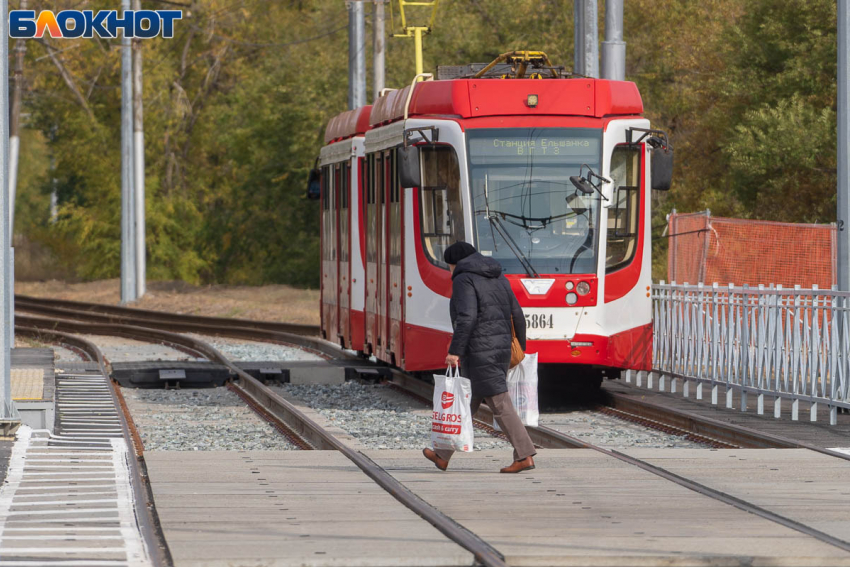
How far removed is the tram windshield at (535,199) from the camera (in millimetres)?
15094

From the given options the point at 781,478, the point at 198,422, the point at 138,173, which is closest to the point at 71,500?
the point at 781,478

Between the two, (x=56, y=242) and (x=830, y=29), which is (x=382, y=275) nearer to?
(x=830, y=29)

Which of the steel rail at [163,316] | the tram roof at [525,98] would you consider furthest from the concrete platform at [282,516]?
the steel rail at [163,316]

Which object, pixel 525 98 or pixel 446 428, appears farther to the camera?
pixel 525 98

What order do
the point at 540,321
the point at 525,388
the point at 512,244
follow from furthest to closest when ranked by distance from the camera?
the point at 512,244 → the point at 540,321 → the point at 525,388

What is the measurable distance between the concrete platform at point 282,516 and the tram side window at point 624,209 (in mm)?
5141

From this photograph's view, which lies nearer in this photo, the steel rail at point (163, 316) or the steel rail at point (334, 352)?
the steel rail at point (334, 352)

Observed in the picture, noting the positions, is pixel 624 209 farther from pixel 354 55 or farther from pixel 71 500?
pixel 354 55

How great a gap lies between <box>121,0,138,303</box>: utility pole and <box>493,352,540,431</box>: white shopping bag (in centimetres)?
3145

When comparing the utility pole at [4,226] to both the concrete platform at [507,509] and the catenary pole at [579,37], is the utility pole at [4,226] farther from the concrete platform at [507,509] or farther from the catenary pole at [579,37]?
the catenary pole at [579,37]

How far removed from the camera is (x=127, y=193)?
4188 centimetres

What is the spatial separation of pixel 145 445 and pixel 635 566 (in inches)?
284

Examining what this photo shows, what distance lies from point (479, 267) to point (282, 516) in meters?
2.77

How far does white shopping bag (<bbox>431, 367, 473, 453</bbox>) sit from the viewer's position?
34.1 feet
